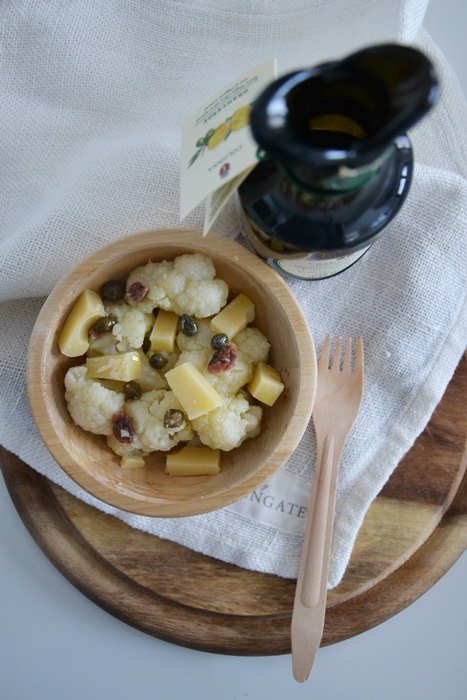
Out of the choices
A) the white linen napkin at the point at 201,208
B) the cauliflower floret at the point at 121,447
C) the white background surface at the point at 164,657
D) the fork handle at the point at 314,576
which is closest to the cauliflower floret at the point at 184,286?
the white linen napkin at the point at 201,208

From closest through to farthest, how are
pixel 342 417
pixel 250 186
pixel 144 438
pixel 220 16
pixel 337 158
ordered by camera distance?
pixel 337 158 → pixel 250 186 → pixel 144 438 → pixel 342 417 → pixel 220 16

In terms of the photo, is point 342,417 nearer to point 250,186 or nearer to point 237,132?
point 250,186

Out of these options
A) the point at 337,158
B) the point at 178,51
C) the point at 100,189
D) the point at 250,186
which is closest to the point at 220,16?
the point at 178,51

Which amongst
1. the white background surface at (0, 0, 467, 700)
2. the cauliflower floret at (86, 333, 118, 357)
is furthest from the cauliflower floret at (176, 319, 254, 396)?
the white background surface at (0, 0, 467, 700)

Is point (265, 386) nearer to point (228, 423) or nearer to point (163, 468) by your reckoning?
point (228, 423)

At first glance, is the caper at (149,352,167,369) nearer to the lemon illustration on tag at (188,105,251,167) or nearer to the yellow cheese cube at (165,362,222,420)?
the yellow cheese cube at (165,362,222,420)

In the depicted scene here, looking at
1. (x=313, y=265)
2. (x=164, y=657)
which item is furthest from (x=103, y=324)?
(x=164, y=657)
